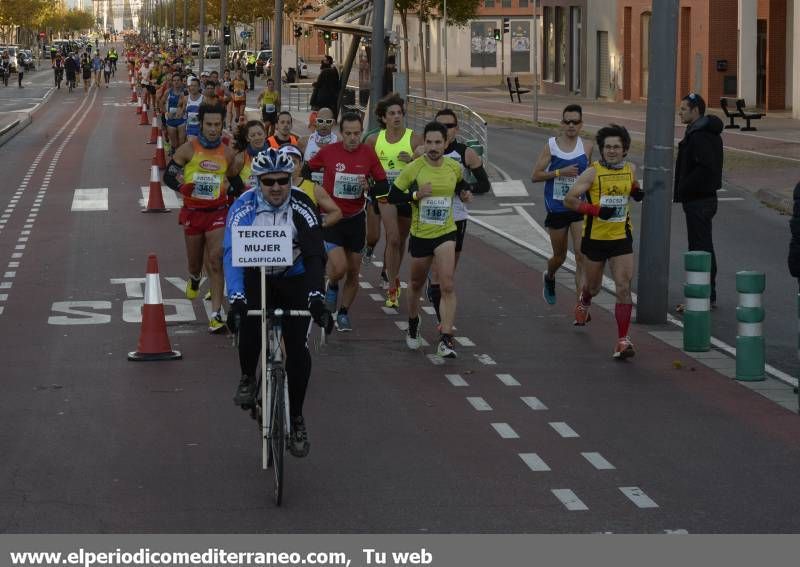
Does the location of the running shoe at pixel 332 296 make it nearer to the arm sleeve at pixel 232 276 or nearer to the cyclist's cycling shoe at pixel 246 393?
the cyclist's cycling shoe at pixel 246 393

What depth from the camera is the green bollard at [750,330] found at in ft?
38.9

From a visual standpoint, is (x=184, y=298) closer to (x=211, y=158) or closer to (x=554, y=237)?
(x=211, y=158)

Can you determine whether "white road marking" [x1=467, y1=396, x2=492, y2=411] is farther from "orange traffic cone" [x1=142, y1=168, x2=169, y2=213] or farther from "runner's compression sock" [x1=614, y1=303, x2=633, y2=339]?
"orange traffic cone" [x1=142, y1=168, x2=169, y2=213]

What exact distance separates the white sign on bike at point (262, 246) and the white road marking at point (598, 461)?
2113 mm

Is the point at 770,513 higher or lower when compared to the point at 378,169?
lower

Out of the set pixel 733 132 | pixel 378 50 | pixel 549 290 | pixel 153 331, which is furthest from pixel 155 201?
pixel 733 132

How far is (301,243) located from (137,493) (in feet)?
5.08

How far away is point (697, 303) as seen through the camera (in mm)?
13000

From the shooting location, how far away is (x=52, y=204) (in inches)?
1045

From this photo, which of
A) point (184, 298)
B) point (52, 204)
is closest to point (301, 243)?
point (184, 298)

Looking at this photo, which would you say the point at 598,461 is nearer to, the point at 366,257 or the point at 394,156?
the point at 394,156

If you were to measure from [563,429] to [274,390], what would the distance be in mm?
2539

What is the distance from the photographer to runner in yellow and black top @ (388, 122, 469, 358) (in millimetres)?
12797

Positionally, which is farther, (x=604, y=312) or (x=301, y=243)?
(x=604, y=312)
